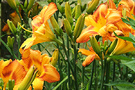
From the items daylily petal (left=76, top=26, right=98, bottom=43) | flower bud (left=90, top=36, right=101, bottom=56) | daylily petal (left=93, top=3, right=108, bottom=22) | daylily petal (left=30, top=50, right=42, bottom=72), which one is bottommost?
daylily petal (left=30, top=50, right=42, bottom=72)

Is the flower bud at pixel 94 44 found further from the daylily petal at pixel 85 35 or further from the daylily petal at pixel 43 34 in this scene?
the daylily petal at pixel 43 34

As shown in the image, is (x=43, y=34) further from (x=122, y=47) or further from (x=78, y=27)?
(x=122, y=47)

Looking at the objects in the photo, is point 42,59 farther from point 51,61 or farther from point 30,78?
point 30,78

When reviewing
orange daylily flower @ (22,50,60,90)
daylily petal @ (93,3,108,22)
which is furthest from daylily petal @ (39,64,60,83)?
daylily petal @ (93,3,108,22)

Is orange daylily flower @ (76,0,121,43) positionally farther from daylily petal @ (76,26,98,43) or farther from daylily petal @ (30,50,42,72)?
daylily petal @ (30,50,42,72)

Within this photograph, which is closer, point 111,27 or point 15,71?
point 15,71

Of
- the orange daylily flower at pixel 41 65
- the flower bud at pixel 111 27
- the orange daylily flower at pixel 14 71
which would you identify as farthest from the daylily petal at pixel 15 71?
the flower bud at pixel 111 27

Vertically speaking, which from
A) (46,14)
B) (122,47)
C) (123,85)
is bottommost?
(123,85)

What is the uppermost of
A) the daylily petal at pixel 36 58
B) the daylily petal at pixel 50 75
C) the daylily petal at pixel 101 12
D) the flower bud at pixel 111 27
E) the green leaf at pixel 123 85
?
the daylily petal at pixel 101 12

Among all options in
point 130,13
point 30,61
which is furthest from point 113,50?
point 30,61

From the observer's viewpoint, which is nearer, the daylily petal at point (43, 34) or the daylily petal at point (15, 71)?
the daylily petal at point (15, 71)

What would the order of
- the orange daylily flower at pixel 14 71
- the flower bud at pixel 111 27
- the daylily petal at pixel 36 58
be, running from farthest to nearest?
the daylily petal at pixel 36 58 < the flower bud at pixel 111 27 < the orange daylily flower at pixel 14 71

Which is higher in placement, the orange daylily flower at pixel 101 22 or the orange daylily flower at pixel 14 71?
the orange daylily flower at pixel 101 22

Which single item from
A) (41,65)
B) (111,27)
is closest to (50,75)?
(41,65)
